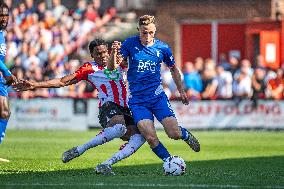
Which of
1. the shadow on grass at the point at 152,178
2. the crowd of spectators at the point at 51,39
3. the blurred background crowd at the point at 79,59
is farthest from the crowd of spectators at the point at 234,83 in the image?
the shadow on grass at the point at 152,178

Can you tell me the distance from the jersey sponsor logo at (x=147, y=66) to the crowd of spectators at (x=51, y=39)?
17.5 meters

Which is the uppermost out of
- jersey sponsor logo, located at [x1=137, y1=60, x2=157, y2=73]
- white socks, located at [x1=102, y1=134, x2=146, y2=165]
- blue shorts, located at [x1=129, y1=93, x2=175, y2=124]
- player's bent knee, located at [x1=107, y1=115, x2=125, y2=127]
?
jersey sponsor logo, located at [x1=137, y1=60, x2=157, y2=73]

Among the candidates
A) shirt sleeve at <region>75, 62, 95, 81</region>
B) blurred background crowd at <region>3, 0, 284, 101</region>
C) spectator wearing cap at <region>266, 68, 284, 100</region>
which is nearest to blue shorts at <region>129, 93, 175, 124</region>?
shirt sleeve at <region>75, 62, 95, 81</region>

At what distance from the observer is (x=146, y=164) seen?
17453mm

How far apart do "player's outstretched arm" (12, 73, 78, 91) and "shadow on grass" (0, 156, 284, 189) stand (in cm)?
124

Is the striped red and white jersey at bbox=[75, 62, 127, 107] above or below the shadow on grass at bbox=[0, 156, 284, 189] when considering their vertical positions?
above

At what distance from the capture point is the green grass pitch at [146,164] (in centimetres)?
1330

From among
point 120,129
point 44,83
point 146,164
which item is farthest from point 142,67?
point 146,164

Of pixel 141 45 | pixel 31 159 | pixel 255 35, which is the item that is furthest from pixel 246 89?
pixel 141 45

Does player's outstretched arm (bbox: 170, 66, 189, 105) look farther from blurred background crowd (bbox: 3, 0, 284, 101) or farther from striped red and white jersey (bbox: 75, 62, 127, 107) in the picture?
blurred background crowd (bbox: 3, 0, 284, 101)

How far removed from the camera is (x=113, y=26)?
37.8 meters

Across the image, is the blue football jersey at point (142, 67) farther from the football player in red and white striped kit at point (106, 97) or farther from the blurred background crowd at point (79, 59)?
the blurred background crowd at point (79, 59)

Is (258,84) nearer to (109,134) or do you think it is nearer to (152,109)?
(109,134)

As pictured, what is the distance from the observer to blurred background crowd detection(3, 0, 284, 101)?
30.5 metres
